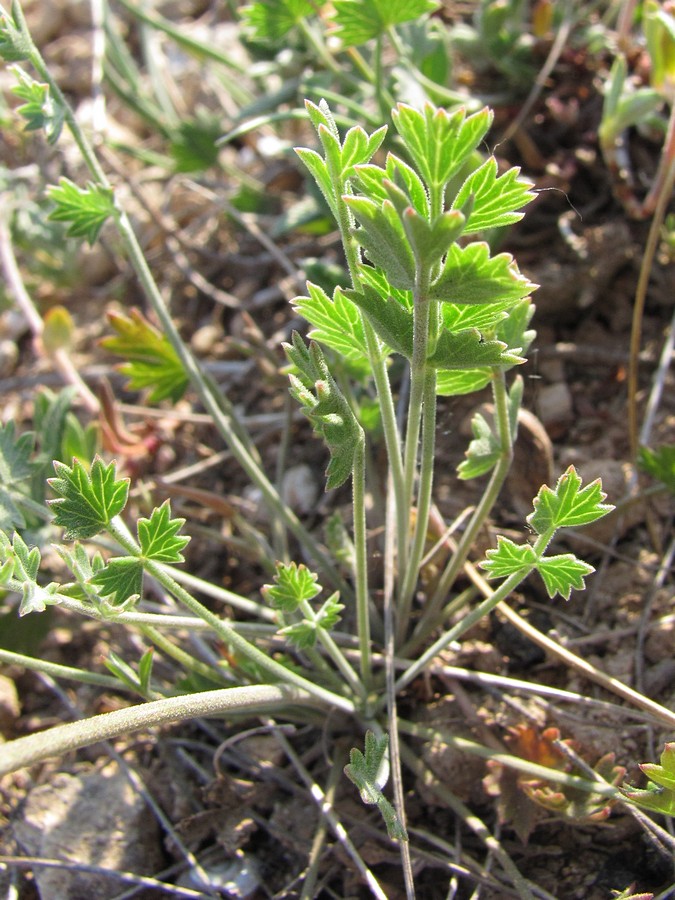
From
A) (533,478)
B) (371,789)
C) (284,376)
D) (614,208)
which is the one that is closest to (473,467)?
(533,478)

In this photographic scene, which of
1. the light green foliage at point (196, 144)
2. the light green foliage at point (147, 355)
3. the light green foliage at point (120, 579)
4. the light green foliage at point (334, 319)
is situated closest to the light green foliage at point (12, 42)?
the light green foliage at point (147, 355)

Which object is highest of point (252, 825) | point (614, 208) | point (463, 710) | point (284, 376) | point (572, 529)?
point (614, 208)

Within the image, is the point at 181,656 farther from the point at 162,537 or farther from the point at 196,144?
the point at 196,144

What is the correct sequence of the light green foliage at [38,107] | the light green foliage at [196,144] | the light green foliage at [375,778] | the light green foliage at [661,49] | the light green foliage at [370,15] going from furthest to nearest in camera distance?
the light green foliage at [196,144] < the light green foliage at [661,49] < the light green foliage at [370,15] < the light green foliage at [38,107] < the light green foliage at [375,778]

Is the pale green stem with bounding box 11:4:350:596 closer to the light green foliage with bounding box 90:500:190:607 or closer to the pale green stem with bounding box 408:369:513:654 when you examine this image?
the pale green stem with bounding box 408:369:513:654

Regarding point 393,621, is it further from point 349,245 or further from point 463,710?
point 349,245

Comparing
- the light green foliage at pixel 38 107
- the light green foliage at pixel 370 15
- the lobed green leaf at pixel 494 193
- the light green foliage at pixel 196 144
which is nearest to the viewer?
the lobed green leaf at pixel 494 193

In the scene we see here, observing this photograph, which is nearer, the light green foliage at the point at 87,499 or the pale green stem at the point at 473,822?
the light green foliage at the point at 87,499

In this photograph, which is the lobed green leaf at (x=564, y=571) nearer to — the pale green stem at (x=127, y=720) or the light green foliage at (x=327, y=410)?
the light green foliage at (x=327, y=410)
